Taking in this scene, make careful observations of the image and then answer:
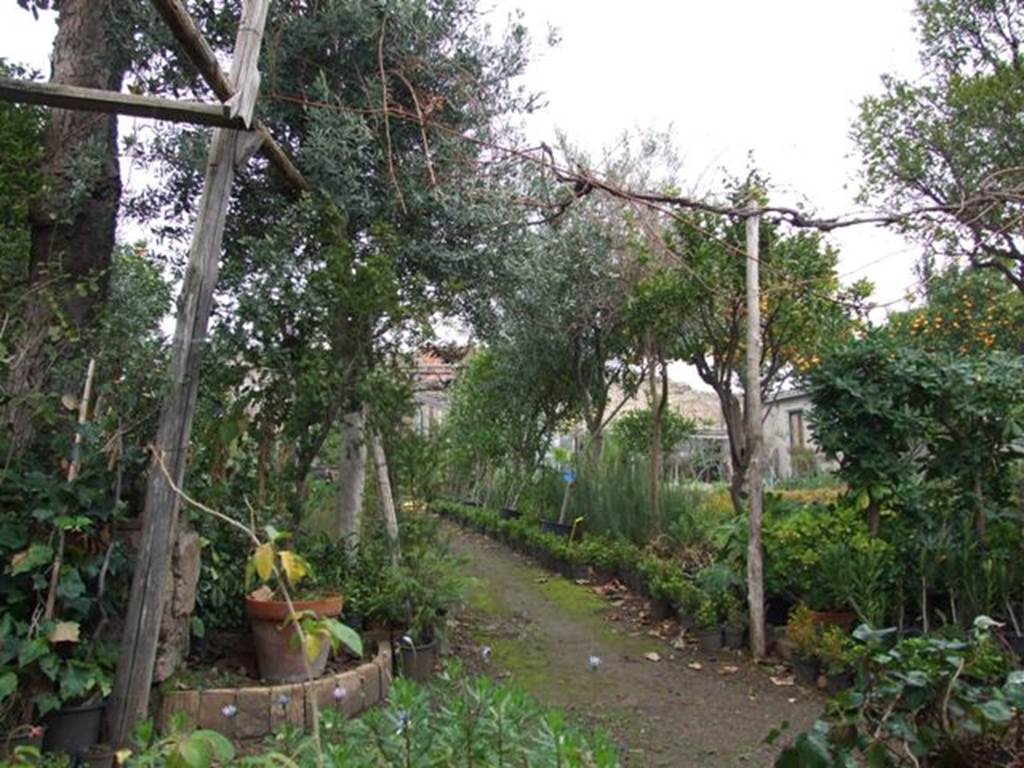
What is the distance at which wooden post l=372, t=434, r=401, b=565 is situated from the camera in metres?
4.74

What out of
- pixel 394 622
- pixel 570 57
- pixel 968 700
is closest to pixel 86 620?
pixel 394 622

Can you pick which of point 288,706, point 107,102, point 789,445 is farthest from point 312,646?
point 789,445

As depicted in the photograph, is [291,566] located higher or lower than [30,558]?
higher

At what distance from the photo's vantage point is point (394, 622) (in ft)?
14.9

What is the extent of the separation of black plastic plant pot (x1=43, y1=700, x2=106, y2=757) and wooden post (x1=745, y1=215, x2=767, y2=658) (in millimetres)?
3568

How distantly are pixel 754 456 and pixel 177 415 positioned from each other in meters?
3.40

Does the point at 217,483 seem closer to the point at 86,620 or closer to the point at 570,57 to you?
the point at 86,620

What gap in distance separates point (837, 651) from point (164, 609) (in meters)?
3.31

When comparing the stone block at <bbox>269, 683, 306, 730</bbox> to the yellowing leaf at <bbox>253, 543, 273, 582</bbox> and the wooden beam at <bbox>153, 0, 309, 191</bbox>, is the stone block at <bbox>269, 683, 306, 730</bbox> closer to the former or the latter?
the yellowing leaf at <bbox>253, 543, 273, 582</bbox>

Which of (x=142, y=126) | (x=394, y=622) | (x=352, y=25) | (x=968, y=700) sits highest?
(x=352, y=25)

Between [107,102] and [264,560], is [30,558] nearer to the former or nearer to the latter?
[107,102]

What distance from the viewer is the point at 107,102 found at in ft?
10.1

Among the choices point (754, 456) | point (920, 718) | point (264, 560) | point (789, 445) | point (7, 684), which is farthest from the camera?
point (789, 445)

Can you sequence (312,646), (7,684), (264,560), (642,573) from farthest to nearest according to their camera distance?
(642,573) < (7,684) < (264,560) < (312,646)
